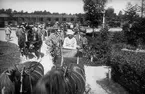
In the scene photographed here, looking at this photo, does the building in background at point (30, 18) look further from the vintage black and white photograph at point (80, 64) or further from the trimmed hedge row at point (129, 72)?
the trimmed hedge row at point (129, 72)

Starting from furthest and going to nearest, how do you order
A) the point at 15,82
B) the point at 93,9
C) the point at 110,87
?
the point at 93,9
the point at 110,87
the point at 15,82

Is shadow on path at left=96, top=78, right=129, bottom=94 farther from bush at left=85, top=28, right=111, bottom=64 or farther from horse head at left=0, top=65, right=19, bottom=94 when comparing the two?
horse head at left=0, top=65, right=19, bottom=94

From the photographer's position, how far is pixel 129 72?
732 centimetres

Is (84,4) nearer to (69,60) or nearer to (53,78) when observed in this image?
(69,60)

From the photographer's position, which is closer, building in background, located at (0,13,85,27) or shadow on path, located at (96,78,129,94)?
shadow on path, located at (96,78,129,94)

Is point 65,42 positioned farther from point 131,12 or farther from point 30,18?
point 30,18

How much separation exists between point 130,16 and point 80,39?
11.2 metres

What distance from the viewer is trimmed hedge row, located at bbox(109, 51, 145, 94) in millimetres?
6618

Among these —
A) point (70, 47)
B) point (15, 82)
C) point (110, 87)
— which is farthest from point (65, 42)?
point (15, 82)

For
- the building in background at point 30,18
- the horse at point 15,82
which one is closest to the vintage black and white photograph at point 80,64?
the horse at point 15,82

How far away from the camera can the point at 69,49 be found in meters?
9.48

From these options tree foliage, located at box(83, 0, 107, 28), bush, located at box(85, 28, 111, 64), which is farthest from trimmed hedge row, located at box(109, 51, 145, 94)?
tree foliage, located at box(83, 0, 107, 28)

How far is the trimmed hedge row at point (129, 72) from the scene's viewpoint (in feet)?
21.7

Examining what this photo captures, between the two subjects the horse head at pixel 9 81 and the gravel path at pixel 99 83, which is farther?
the gravel path at pixel 99 83
